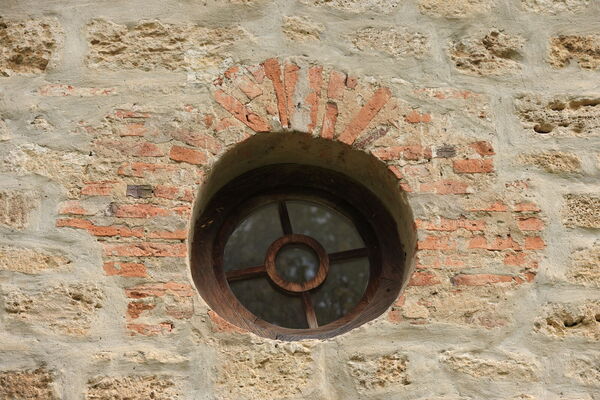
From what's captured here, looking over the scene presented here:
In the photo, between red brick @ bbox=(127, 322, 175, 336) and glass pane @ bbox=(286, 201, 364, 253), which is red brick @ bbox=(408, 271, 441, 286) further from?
red brick @ bbox=(127, 322, 175, 336)

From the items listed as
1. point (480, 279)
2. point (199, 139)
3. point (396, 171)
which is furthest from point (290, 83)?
point (480, 279)

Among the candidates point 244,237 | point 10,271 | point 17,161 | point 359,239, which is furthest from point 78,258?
point 359,239

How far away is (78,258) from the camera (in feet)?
8.55

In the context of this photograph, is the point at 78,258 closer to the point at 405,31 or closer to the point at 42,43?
the point at 42,43

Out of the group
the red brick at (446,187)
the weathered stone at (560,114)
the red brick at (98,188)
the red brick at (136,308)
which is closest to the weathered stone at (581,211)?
the weathered stone at (560,114)

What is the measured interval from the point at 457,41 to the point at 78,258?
164 cm

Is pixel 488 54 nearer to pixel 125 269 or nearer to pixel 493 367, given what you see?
pixel 493 367

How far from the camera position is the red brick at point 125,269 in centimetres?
259

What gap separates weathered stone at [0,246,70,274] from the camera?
102 inches

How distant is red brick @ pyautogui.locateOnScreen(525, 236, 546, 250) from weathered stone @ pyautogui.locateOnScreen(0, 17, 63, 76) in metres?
1.86

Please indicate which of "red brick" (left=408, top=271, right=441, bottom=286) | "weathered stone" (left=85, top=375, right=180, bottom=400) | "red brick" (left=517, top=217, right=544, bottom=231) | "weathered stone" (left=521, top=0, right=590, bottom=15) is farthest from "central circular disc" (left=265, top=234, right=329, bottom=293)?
"weathered stone" (left=521, top=0, right=590, bottom=15)

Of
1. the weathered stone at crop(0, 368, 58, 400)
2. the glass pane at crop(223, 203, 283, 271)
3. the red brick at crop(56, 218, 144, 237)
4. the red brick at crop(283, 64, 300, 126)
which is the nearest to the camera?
the weathered stone at crop(0, 368, 58, 400)

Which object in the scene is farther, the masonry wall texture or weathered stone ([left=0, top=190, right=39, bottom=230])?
weathered stone ([left=0, top=190, right=39, bottom=230])

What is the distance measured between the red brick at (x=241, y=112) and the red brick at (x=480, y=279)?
0.85 metres
